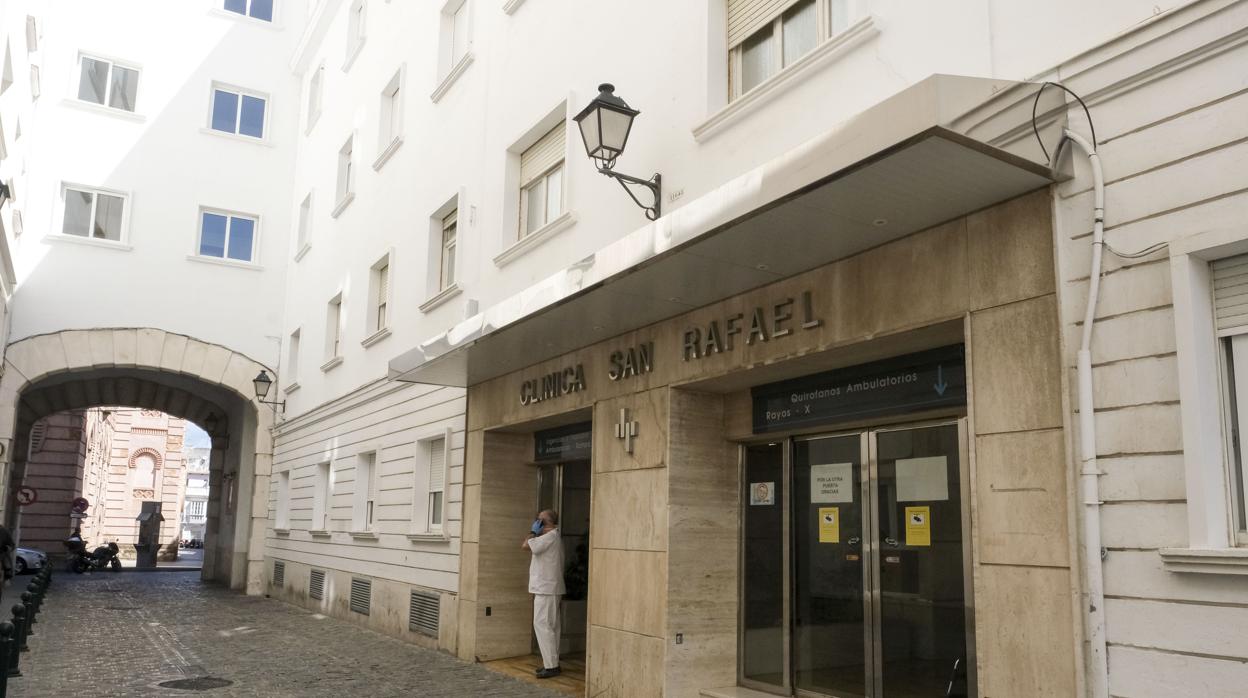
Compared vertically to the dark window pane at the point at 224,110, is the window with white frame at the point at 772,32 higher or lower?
lower

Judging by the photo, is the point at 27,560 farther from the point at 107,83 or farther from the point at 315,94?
the point at 315,94

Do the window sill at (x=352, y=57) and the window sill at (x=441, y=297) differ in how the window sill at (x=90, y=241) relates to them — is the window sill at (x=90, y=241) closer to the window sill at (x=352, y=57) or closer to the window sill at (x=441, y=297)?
the window sill at (x=352, y=57)

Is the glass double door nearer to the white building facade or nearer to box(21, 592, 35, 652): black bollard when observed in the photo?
the white building facade

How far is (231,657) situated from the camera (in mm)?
12195

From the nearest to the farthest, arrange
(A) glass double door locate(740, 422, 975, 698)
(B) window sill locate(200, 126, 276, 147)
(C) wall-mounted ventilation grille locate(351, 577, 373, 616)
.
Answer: (A) glass double door locate(740, 422, 975, 698) < (C) wall-mounted ventilation grille locate(351, 577, 373, 616) < (B) window sill locate(200, 126, 276, 147)

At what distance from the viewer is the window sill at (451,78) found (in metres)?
13.6

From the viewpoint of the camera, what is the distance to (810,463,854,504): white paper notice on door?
798 cm

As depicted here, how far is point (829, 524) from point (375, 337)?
31.7 ft

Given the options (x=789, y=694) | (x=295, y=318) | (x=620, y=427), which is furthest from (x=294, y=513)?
(x=789, y=694)

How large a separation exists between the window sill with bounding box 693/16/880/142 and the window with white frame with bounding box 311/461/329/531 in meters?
12.9

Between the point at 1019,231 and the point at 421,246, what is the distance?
10.3m

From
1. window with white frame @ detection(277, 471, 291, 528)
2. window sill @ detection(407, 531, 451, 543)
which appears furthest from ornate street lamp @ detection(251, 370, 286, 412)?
window sill @ detection(407, 531, 451, 543)

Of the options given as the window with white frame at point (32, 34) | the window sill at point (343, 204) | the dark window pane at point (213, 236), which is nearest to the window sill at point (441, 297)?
the window sill at point (343, 204)

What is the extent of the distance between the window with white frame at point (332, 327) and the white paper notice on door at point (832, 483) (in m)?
12.7
